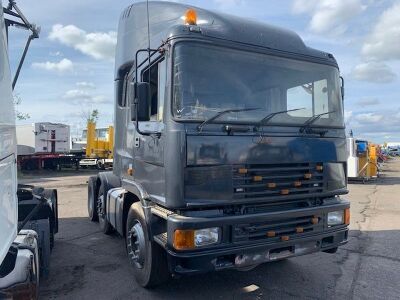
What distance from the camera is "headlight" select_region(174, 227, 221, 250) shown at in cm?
344

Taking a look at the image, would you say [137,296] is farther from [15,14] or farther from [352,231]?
[352,231]

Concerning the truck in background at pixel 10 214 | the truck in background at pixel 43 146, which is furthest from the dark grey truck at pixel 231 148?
the truck in background at pixel 43 146

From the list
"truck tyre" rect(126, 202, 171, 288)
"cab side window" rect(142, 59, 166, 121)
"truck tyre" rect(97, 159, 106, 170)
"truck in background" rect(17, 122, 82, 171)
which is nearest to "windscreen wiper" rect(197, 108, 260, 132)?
"cab side window" rect(142, 59, 166, 121)

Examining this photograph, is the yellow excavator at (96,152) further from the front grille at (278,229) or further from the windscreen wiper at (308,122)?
the front grille at (278,229)

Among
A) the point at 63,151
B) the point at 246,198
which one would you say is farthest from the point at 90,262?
the point at 63,151

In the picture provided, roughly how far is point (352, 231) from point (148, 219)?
196 inches

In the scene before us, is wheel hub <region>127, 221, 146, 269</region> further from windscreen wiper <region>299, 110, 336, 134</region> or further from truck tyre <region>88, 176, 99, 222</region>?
truck tyre <region>88, 176, 99, 222</region>

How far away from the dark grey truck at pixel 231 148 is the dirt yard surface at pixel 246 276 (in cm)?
48

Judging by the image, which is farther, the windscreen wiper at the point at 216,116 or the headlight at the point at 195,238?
the windscreen wiper at the point at 216,116

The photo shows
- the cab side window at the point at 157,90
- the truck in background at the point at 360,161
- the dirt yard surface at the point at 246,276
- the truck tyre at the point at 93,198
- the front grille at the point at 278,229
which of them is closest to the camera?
the front grille at the point at 278,229

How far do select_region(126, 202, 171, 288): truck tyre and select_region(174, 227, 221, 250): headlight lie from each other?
60 cm

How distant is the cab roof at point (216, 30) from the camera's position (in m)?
3.89

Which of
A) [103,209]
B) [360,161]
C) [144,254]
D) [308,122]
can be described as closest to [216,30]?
[308,122]

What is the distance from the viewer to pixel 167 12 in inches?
184
